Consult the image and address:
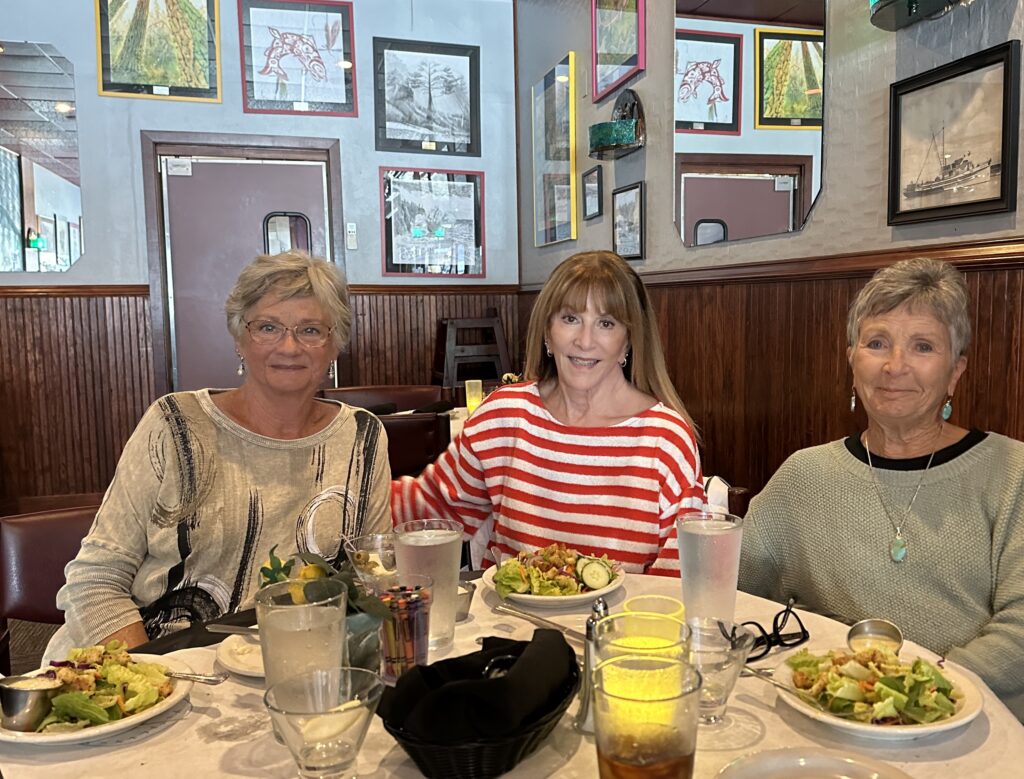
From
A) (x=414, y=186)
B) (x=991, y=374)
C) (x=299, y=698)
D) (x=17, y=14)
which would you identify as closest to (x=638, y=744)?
(x=299, y=698)

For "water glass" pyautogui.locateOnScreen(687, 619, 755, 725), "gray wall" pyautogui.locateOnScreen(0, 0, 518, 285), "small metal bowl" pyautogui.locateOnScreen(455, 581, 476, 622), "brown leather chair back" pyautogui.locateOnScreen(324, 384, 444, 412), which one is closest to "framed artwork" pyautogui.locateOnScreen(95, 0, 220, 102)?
"gray wall" pyautogui.locateOnScreen(0, 0, 518, 285)

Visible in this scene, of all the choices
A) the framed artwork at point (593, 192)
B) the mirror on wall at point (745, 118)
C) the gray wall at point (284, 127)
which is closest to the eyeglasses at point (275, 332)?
the mirror on wall at point (745, 118)

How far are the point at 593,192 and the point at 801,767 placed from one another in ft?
13.8

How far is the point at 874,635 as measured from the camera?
108 cm

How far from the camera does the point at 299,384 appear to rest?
1.71 metres

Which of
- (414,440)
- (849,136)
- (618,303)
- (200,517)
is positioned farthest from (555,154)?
(200,517)

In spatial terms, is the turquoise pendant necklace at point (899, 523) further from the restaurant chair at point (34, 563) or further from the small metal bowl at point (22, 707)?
the restaurant chair at point (34, 563)

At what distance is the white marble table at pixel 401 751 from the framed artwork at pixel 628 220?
132 inches

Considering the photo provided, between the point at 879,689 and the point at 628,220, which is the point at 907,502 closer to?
the point at 879,689

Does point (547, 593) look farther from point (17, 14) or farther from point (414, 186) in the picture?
point (17, 14)

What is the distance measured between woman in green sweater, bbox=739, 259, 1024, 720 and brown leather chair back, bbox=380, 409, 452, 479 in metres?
1.50

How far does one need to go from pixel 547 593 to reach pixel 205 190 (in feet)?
16.5

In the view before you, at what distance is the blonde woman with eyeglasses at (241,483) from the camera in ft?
5.09

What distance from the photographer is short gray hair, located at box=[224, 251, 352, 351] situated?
172cm
